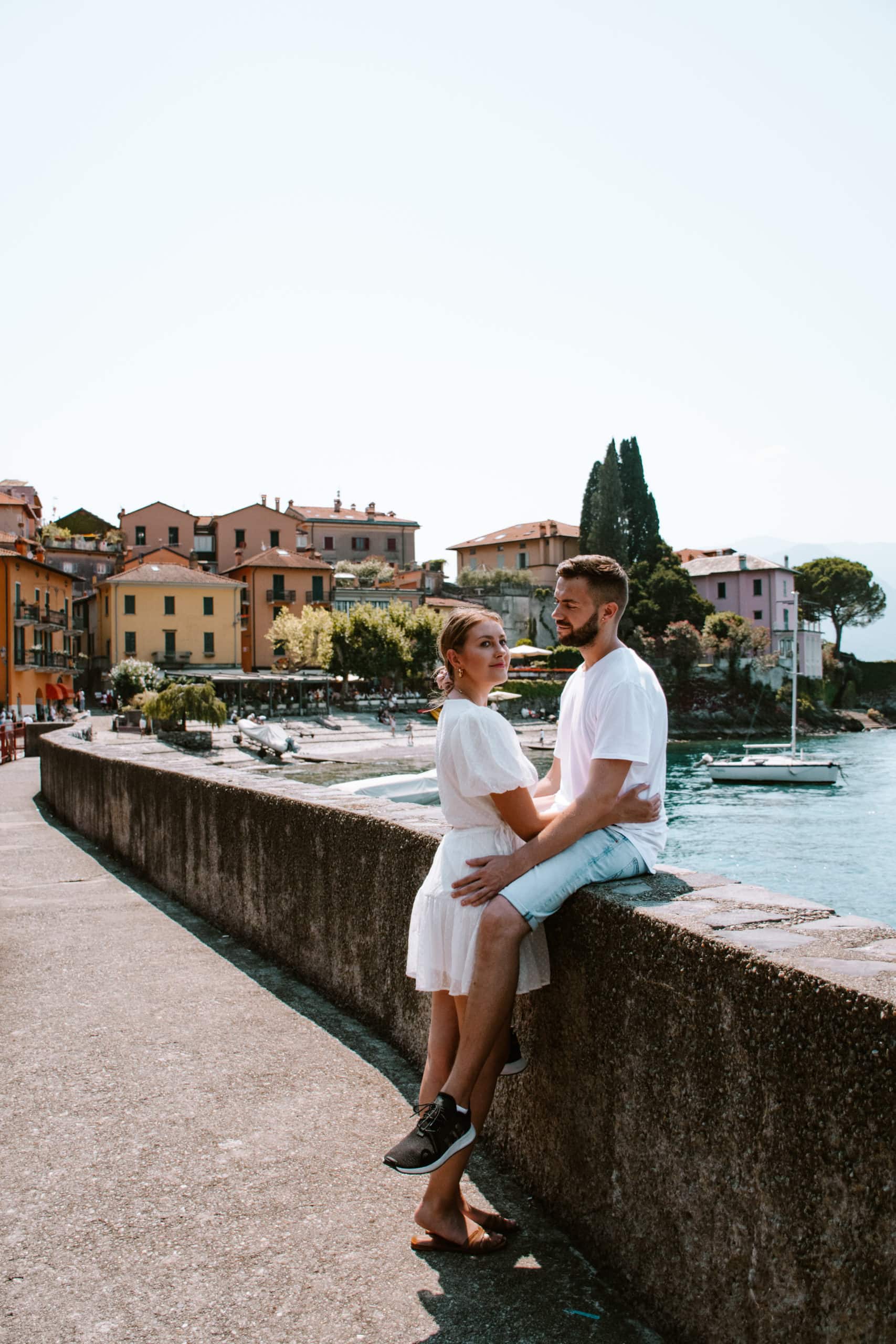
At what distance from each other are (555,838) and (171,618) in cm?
7243

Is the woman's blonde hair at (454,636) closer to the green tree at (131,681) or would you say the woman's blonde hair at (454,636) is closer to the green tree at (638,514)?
the green tree at (131,681)

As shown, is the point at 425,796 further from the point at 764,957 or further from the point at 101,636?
the point at 101,636

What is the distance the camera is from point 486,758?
9.86ft

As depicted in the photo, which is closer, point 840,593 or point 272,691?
point 272,691

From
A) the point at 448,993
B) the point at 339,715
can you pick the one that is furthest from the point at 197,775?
the point at 339,715

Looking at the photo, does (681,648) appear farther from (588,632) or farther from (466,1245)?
(466,1245)

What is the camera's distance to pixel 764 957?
2299 mm

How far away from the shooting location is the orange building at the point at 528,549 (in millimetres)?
101125

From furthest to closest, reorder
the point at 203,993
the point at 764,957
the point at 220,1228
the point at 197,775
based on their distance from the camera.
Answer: the point at 197,775
the point at 203,993
the point at 220,1228
the point at 764,957

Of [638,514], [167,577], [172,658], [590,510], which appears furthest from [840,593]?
[172,658]

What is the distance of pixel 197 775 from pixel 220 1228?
4.93m

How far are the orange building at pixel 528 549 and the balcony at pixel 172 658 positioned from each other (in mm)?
36430

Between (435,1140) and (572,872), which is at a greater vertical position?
(572,872)

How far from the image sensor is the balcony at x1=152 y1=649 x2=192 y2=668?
72250 millimetres
